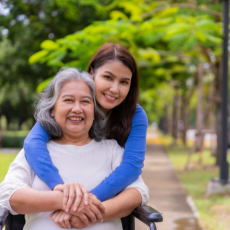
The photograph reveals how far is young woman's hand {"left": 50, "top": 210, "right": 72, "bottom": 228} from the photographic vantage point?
74.0 inches

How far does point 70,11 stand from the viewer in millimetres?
9281

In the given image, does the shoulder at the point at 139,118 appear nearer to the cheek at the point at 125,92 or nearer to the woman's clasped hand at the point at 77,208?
the cheek at the point at 125,92

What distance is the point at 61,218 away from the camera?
188cm

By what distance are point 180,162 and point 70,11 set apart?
606cm

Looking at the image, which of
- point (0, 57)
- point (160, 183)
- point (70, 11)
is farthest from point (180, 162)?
point (0, 57)

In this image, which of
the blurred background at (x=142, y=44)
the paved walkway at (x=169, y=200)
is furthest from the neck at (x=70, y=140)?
the paved walkway at (x=169, y=200)

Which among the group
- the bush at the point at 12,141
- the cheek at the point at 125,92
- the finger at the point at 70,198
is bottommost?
the bush at the point at 12,141

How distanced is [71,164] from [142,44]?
220 inches

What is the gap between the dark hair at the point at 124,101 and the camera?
7.46 feet

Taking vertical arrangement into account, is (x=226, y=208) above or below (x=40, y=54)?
below

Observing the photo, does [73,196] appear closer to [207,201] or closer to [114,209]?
[114,209]

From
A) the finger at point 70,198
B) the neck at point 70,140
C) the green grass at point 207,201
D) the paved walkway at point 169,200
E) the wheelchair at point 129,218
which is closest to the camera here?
the finger at point 70,198

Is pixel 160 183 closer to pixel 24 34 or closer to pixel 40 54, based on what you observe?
pixel 40 54

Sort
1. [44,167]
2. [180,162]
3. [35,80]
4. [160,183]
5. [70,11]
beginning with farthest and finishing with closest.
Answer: [35,80]
[180,162]
[70,11]
[160,183]
[44,167]
